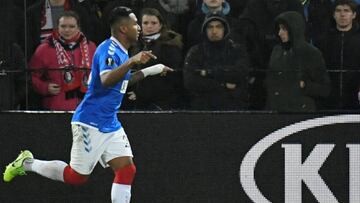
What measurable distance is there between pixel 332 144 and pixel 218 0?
164cm

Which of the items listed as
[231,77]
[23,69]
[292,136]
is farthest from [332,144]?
[23,69]

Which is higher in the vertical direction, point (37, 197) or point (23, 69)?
point (23, 69)

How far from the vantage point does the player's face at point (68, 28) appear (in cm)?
969

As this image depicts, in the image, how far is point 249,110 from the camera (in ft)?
31.8

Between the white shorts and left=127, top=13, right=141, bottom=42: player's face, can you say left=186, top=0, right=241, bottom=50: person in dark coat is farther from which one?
the white shorts

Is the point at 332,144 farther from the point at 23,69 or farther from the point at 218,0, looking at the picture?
the point at 23,69

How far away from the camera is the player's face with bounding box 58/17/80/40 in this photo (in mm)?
9688

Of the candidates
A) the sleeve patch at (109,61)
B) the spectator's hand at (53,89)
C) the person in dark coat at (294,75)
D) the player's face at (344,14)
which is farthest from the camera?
the spectator's hand at (53,89)

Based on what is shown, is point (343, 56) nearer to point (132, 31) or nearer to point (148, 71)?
point (148, 71)

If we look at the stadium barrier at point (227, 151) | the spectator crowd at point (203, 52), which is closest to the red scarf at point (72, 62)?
the spectator crowd at point (203, 52)

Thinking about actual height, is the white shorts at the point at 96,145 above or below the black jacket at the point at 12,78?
below

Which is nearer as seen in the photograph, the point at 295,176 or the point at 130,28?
the point at 130,28

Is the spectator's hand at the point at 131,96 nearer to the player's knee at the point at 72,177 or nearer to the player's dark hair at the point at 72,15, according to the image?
the player's dark hair at the point at 72,15

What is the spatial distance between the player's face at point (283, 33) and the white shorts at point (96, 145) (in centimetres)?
168
